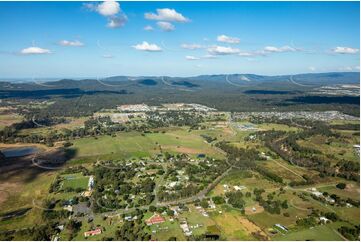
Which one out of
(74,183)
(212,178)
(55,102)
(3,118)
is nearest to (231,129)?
(212,178)

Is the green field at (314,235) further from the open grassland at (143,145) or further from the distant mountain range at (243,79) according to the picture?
the distant mountain range at (243,79)

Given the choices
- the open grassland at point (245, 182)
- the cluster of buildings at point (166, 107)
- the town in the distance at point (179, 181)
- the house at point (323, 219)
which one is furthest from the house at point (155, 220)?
the cluster of buildings at point (166, 107)

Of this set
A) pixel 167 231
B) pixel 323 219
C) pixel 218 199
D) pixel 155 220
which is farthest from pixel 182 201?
pixel 323 219

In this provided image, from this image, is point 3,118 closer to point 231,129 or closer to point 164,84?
point 231,129

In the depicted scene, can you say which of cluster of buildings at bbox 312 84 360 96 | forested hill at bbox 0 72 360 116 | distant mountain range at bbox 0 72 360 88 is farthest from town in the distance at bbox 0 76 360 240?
distant mountain range at bbox 0 72 360 88

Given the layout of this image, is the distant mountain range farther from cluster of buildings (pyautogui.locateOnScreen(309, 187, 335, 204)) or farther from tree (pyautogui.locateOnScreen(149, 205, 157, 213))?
tree (pyautogui.locateOnScreen(149, 205, 157, 213))

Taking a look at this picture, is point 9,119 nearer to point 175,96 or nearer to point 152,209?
point 152,209

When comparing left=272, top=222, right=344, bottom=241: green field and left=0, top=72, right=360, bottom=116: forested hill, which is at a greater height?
left=0, top=72, right=360, bottom=116: forested hill
